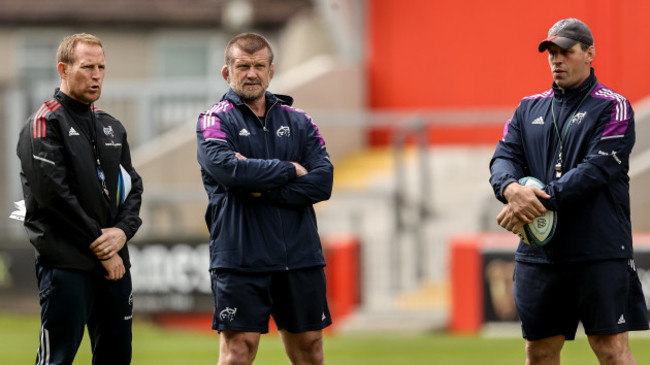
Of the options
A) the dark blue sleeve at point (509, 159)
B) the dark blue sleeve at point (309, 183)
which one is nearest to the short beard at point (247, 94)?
the dark blue sleeve at point (309, 183)

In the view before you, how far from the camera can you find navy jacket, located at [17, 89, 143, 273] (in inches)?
247

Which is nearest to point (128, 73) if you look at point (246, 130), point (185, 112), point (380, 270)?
point (185, 112)

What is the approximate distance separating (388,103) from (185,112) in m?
3.82

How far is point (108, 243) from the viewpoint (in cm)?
635

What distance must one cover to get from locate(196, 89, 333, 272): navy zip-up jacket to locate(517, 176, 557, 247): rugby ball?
1139 mm

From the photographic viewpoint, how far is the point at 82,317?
6.32m

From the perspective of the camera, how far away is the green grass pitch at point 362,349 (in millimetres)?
11953

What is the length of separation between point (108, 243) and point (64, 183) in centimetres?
40

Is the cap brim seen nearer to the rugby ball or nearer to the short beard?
the rugby ball

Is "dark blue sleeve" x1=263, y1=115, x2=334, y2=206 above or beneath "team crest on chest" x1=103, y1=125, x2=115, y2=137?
beneath

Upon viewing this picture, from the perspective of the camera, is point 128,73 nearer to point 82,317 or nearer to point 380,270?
point 380,270

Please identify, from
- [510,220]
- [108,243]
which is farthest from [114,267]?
[510,220]

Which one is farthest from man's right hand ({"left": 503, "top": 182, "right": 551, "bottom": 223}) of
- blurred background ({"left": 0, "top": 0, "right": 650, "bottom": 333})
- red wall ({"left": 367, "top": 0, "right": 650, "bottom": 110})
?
red wall ({"left": 367, "top": 0, "right": 650, "bottom": 110})

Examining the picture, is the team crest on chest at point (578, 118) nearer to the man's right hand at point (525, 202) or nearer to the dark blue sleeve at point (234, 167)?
the man's right hand at point (525, 202)
